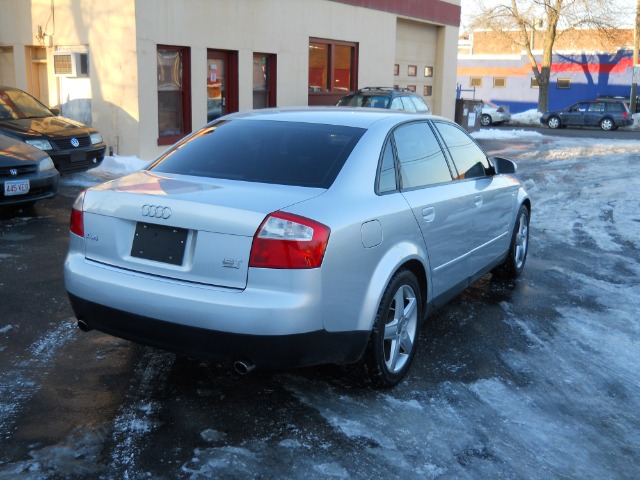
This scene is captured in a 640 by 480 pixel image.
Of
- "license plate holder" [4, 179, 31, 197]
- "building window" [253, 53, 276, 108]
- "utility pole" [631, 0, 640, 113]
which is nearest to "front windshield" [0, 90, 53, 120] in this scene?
"license plate holder" [4, 179, 31, 197]

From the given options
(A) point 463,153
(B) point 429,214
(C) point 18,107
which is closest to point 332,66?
(C) point 18,107

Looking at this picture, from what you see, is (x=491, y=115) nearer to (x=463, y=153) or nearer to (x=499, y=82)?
(x=499, y=82)

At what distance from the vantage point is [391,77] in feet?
71.4

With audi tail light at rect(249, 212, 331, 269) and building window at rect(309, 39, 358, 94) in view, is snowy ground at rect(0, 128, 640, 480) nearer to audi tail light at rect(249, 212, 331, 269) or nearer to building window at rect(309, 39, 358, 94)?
audi tail light at rect(249, 212, 331, 269)

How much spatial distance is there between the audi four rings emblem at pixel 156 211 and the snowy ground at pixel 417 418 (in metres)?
1.07

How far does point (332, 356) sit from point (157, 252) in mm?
1073

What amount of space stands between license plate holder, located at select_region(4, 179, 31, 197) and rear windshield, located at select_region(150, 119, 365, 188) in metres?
4.56

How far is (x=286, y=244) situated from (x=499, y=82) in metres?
50.4

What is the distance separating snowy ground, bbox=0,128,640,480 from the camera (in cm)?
344

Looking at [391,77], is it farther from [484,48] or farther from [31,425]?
[484,48]

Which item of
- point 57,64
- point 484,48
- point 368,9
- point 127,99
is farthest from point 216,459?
point 484,48

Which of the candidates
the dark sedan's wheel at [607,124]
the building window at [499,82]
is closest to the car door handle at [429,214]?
the dark sedan's wheel at [607,124]

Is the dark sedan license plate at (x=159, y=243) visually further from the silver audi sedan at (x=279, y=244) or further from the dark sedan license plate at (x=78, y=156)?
the dark sedan license plate at (x=78, y=156)

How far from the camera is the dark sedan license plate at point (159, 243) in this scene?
3.74 m
